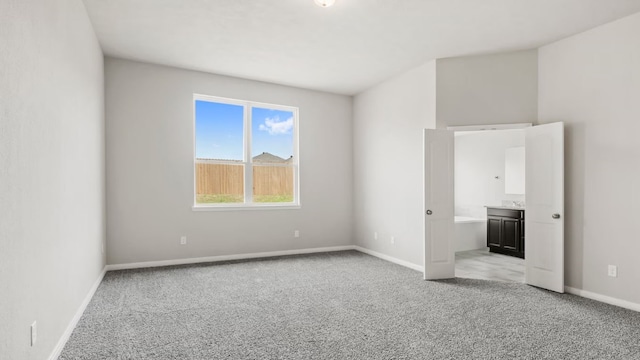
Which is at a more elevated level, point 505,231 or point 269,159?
point 269,159

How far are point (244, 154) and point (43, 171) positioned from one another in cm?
379

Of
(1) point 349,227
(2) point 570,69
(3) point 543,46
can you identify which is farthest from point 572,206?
(1) point 349,227

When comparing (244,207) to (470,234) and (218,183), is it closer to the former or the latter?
(218,183)

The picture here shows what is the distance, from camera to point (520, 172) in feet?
22.3

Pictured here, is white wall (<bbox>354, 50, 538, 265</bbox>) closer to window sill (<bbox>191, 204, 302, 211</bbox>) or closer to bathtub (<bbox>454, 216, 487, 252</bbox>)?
window sill (<bbox>191, 204, 302, 211</bbox>)

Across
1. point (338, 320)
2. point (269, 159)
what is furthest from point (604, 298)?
point (269, 159)

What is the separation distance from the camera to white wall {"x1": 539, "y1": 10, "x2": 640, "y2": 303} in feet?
11.7

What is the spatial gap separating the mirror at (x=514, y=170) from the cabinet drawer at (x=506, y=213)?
674mm

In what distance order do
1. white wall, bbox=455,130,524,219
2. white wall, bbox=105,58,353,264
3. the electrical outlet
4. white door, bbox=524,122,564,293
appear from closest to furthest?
the electrical outlet < white door, bbox=524,122,564,293 < white wall, bbox=105,58,353,264 < white wall, bbox=455,130,524,219

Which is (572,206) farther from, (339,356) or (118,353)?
(118,353)

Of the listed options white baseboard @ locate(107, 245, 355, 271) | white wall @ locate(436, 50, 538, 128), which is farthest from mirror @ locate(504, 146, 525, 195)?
white baseboard @ locate(107, 245, 355, 271)

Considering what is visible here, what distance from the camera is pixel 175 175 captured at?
542 cm

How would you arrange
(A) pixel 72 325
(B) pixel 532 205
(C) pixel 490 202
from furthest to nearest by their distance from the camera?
1. (C) pixel 490 202
2. (B) pixel 532 205
3. (A) pixel 72 325

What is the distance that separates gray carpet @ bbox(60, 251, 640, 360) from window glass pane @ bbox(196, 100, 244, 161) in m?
2.04
